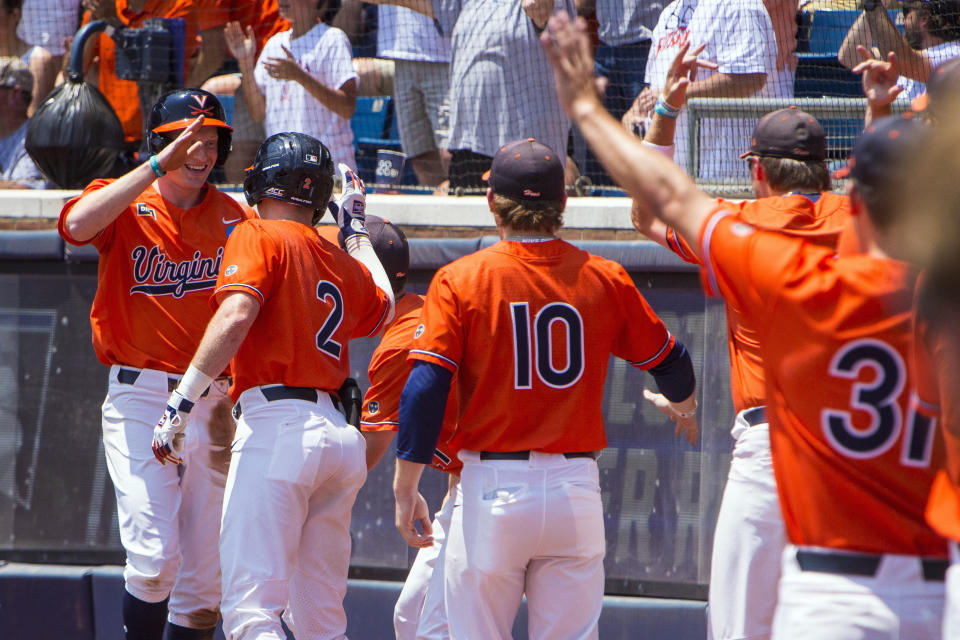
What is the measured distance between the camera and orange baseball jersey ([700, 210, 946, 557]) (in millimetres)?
1881

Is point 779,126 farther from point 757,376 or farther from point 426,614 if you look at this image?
point 426,614

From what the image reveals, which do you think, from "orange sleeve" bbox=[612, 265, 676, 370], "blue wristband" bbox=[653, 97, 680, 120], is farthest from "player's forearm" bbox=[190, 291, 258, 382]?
"blue wristband" bbox=[653, 97, 680, 120]

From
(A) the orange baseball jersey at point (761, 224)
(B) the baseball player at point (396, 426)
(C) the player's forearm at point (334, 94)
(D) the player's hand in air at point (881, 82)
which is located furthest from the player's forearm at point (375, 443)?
A: (C) the player's forearm at point (334, 94)

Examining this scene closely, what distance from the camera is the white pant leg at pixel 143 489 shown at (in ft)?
12.3

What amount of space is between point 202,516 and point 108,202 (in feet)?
3.86

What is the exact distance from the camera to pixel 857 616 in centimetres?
185

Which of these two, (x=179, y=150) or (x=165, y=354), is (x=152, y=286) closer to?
(x=165, y=354)

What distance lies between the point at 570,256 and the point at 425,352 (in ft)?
1.71

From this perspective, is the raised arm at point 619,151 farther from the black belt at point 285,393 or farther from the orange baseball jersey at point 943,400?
the black belt at point 285,393

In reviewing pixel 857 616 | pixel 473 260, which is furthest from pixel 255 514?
pixel 857 616

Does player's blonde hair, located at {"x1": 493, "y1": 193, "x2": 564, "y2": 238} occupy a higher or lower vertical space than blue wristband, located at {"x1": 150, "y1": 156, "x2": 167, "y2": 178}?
lower

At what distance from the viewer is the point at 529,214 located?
3.19 metres

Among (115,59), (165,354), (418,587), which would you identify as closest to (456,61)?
(115,59)

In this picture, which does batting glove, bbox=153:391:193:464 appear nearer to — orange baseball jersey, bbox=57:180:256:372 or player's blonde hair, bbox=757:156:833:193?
orange baseball jersey, bbox=57:180:256:372
